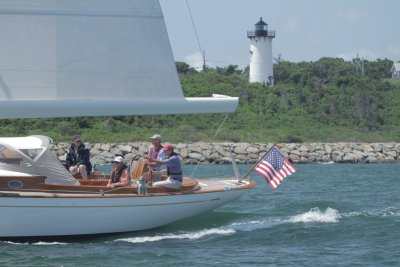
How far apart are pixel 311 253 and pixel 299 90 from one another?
→ 4324 cm

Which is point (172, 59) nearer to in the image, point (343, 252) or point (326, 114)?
point (343, 252)

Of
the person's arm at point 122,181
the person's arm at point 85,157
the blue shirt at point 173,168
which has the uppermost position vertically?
the person's arm at point 85,157

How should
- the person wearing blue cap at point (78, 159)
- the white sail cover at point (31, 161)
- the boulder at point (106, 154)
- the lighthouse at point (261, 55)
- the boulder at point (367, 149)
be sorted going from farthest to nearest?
1. the lighthouse at point (261, 55)
2. the boulder at point (367, 149)
3. the boulder at point (106, 154)
4. the person wearing blue cap at point (78, 159)
5. the white sail cover at point (31, 161)

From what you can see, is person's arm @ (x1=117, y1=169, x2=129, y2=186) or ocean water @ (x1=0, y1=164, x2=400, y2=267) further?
person's arm @ (x1=117, y1=169, x2=129, y2=186)

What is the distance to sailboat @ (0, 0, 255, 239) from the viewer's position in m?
13.1

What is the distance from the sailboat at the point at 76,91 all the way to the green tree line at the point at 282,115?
20111 millimetres

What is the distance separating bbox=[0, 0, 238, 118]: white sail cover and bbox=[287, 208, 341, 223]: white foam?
3.56m

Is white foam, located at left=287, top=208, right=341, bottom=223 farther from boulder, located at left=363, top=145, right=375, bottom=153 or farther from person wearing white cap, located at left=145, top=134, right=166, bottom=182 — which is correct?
boulder, located at left=363, top=145, right=375, bottom=153

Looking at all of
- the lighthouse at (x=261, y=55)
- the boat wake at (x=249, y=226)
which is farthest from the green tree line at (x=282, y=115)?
the boat wake at (x=249, y=226)

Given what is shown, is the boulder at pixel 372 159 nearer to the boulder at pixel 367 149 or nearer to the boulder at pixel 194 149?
the boulder at pixel 367 149

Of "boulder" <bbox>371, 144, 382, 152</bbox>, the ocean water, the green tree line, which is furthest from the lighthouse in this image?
the ocean water

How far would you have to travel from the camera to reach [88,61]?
536 inches

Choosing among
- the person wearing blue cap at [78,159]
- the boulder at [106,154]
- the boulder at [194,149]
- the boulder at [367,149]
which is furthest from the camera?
the boulder at [367,149]

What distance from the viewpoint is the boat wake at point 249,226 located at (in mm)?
14461
